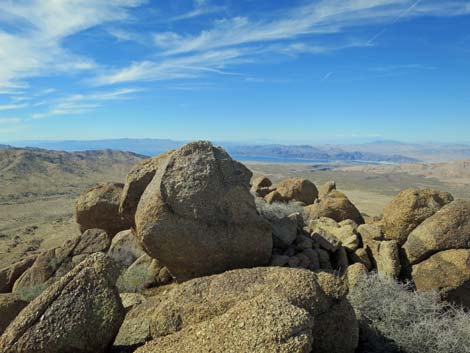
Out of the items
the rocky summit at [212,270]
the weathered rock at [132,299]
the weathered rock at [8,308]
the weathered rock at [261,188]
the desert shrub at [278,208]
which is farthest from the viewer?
the weathered rock at [261,188]

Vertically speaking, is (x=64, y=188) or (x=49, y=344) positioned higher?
(x=49, y=344)

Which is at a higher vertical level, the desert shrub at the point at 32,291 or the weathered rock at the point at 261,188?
the weathered rock at the point at 261,188

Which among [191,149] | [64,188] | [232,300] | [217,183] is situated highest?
[191,149]

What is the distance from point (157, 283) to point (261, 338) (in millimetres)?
6509

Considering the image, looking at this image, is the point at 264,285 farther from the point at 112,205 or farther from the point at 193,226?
the point at 112,205

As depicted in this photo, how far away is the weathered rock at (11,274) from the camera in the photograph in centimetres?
1366

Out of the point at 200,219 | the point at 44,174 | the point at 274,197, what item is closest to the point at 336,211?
the point at 274,197

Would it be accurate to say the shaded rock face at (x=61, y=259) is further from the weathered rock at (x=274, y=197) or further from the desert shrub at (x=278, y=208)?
the weathered rock at (x=274, y=197)

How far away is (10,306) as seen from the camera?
9.06m

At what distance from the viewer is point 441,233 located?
1021 centimetres

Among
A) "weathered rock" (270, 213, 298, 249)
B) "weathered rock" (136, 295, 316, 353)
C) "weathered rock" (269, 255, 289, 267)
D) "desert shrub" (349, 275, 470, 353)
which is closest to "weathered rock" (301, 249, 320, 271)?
"weathered rock" (270, 213, 298, 249)

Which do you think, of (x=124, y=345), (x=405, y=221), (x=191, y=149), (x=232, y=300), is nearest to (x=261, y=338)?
(x=232, y=300)

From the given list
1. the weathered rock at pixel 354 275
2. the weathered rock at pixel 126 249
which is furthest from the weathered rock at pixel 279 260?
the weathered rock at pixel 126 249

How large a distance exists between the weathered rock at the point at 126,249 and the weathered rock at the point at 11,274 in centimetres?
366
